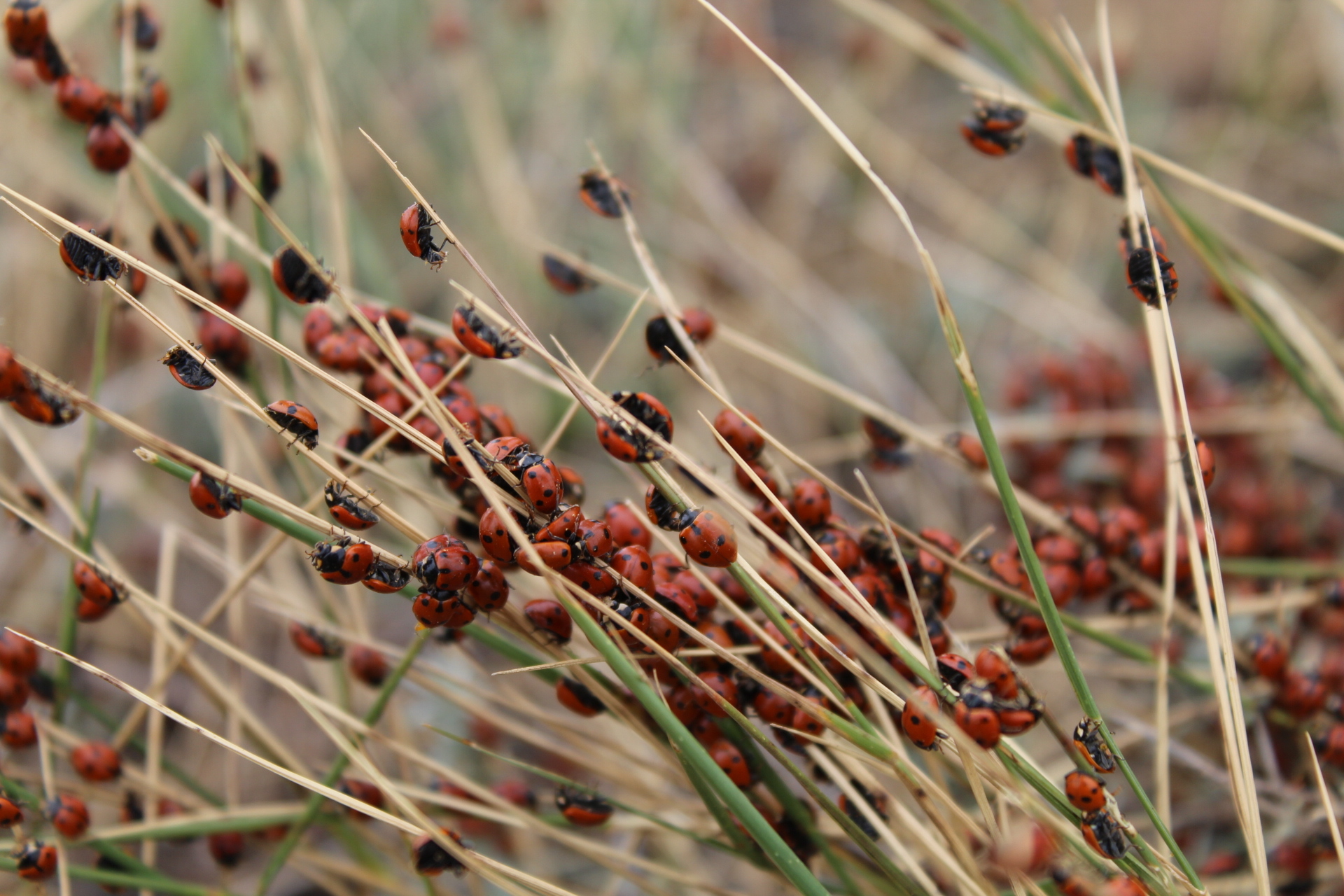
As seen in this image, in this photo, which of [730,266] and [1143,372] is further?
[730,266]

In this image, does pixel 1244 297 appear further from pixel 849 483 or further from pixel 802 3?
pixel 802 3

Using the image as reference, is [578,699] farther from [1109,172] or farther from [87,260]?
[1109,172]

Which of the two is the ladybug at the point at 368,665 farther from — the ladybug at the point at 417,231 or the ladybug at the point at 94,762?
the ladybug at the point at 417,231

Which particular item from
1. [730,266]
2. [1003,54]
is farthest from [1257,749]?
[730,266]

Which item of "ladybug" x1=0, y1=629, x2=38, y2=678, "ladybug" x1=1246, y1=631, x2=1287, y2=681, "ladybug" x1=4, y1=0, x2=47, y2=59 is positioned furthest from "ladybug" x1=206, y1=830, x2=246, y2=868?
"ladybug" x1=1246, y1=631, x2=1287, y2=681

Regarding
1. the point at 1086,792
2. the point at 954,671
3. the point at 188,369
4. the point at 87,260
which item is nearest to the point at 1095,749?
the point at 1086,792
